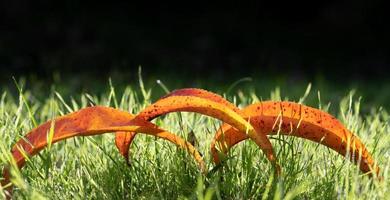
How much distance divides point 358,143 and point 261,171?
245mm

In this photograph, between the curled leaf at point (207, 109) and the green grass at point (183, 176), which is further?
the green grass at point (183, 176)

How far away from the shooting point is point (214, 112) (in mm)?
1701

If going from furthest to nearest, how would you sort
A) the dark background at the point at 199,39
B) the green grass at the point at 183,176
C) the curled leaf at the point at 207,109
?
the dark background at the point at 199,39 < the green grass at the point at 183,176 < the curled leaf at the point at 207,109

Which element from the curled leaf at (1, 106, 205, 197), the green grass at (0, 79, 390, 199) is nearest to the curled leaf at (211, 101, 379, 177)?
the green grass at (0, 79, 390, 199)

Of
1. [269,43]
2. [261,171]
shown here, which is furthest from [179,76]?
[261,171]

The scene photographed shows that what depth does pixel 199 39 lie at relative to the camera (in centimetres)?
717

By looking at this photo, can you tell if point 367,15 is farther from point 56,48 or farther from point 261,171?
point 261,171

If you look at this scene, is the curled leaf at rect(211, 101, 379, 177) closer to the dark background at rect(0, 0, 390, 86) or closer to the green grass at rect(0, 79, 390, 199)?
the green grass at rect(0, 79, 390, 199)

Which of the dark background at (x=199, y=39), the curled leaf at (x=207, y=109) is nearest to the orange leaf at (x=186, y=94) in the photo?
the curled leaf at (x=207, y=109)

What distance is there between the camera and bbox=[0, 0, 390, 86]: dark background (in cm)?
659

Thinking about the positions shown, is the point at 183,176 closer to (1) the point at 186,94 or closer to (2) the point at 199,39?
(1) the point at 186,94

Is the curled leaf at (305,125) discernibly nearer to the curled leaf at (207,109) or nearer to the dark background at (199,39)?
the curled leaf at (207,109)

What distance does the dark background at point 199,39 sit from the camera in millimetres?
6586

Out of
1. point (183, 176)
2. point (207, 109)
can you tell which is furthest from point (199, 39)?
point (207, 109)
